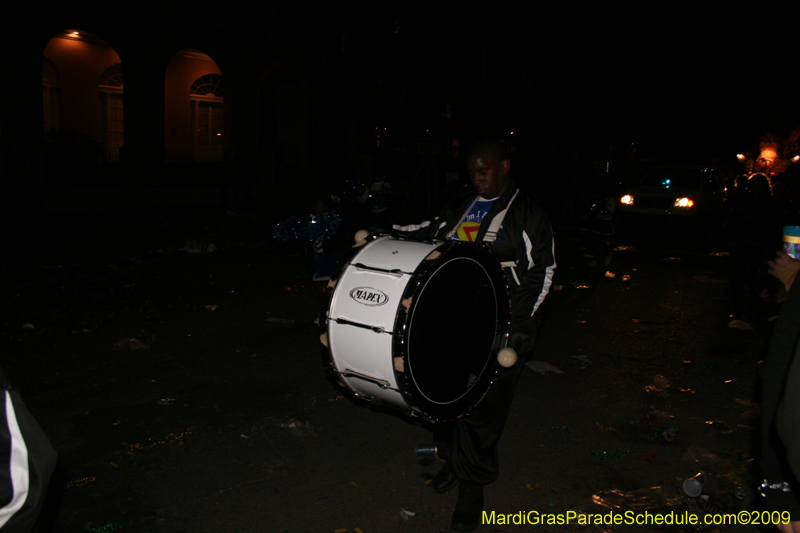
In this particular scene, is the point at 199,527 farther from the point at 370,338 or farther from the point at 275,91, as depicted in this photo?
the point at 275,91

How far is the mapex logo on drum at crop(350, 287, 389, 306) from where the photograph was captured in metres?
2.91

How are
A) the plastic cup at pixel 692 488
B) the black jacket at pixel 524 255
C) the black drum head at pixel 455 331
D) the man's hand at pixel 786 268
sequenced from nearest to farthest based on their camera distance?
1. the man's hand at pixel 786 268
2. the black drum head at pixel 455 331
3. the black jacket at pixel 524 255
4. the plastic cup at pixel 692 488

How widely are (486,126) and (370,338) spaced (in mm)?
33397

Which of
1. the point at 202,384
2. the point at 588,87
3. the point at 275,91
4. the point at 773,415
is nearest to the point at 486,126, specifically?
the point at 588,87

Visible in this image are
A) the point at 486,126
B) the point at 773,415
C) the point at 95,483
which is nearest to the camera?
the point at 773,415

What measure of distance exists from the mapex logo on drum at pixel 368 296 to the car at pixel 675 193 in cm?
1430

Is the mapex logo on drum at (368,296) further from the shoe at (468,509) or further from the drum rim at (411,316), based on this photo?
the shoe at (468,509)

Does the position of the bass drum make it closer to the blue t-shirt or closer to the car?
the blue t-shirt

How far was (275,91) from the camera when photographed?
26.0 metres

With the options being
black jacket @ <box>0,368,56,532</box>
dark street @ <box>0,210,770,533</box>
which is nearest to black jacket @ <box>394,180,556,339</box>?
dark street @ <box>0,210,770,533</box>

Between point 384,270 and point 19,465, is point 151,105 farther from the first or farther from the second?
point 19,465

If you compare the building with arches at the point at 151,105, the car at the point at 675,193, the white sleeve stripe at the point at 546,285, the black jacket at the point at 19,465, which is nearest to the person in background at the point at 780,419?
the white sleeve stripe at the point at 546,285

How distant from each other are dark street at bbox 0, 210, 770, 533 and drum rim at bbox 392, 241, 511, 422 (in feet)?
2.40

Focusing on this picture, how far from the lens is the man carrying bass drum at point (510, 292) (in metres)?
3.28
